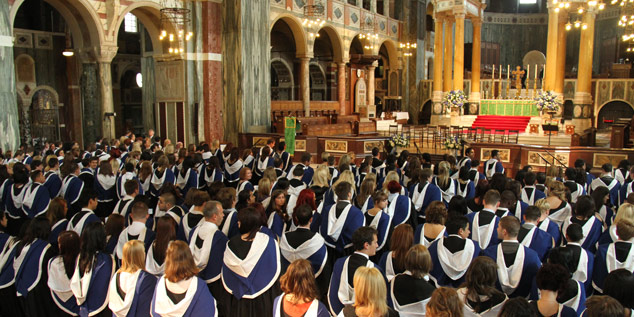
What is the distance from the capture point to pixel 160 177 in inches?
381

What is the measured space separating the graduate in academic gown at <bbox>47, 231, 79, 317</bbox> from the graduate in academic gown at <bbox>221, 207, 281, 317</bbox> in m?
1.44

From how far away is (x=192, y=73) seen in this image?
66.1 ft

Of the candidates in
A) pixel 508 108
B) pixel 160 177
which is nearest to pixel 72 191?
pixel 160 177

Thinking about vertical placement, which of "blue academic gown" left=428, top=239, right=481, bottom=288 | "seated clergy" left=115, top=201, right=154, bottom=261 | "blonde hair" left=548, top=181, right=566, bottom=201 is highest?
"blonde hair" left=548, top=181, right=566, bottom=201

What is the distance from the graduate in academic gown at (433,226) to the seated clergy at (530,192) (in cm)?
341

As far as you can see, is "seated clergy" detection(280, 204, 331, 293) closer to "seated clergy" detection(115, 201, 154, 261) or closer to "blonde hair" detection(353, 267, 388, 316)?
"seated clergy" detection(115, 201, 154, 261)

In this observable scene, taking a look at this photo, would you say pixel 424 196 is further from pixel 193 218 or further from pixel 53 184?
pixel 53 184

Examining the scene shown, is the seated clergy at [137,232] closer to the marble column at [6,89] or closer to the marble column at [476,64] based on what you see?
the marble column at [6,89]

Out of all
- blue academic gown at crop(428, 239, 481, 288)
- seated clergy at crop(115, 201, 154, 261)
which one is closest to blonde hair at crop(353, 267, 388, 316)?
blue academic gown at crop(428, 239, 481, 288)

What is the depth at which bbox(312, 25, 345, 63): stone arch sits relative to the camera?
96.3 feet

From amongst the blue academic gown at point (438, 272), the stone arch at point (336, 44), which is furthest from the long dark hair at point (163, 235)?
the stone arch at point (336, 44)

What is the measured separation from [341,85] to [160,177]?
22971mm

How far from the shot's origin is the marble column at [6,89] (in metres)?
14.2

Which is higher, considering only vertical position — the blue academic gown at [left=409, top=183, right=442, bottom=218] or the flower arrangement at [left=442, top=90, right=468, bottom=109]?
the flower arrangement at [left=442, top=90, right=468, bottom=109]
